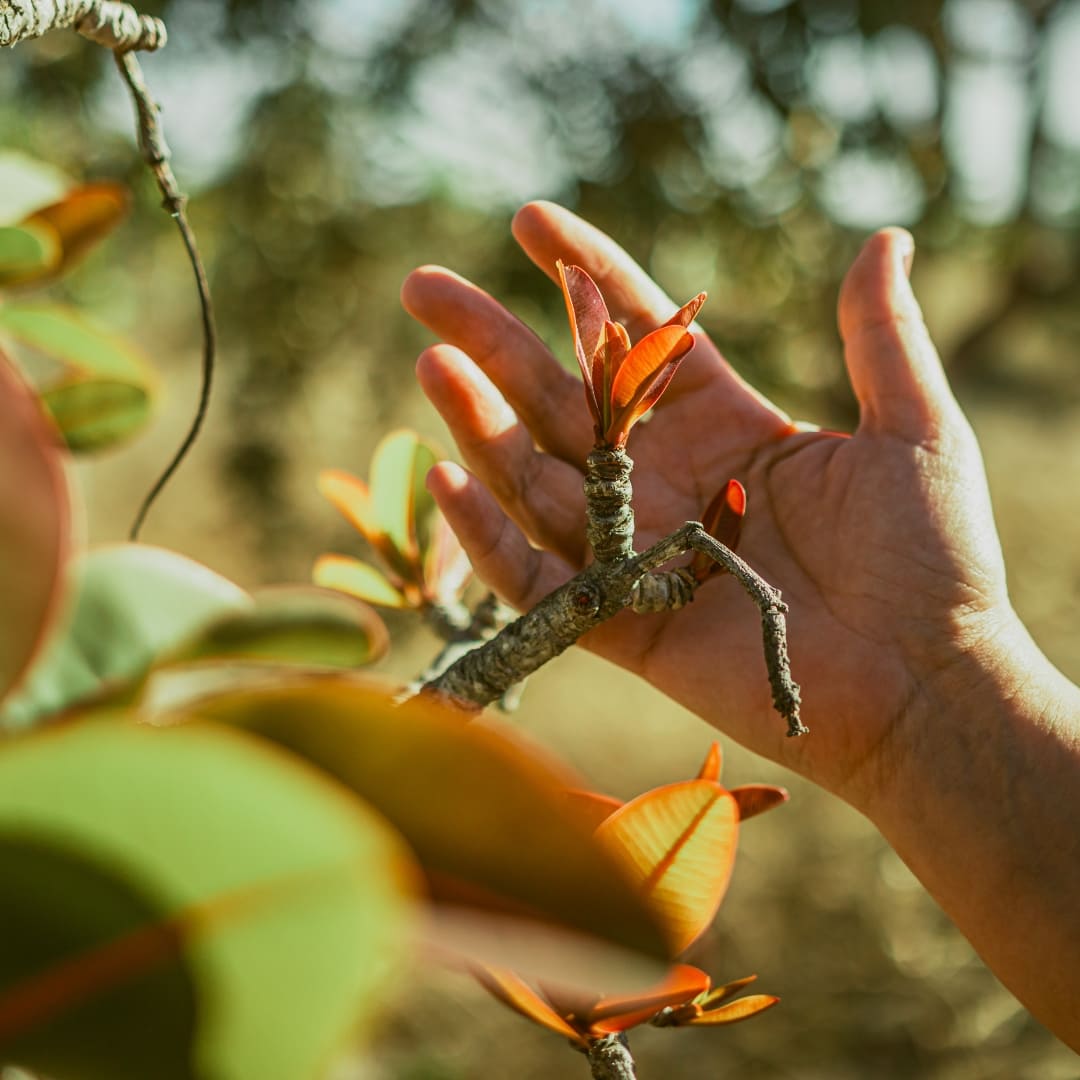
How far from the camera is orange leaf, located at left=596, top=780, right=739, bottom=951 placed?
308 mm

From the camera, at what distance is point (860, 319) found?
31.0 inches

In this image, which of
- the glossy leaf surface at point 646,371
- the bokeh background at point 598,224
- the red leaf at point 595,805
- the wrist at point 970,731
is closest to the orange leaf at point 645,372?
the glossy leaf surface at point 646,371

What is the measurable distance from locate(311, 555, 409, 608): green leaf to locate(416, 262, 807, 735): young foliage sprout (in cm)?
13

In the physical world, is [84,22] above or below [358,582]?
above

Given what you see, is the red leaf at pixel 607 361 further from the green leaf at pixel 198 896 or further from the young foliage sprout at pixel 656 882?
the green leaf at pixel 198 896

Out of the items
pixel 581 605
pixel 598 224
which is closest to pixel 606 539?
pixel 581 605

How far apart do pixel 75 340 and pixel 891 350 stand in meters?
0.63

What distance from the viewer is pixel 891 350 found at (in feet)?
2.52

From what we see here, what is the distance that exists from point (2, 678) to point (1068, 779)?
0.64m

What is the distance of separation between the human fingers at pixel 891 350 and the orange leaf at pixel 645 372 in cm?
46

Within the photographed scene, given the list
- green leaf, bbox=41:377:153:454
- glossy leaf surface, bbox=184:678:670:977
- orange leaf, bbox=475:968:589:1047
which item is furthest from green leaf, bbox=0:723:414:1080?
green leaf, bbox=41:377:153:454

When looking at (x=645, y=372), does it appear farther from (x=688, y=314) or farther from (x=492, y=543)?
(x=492, y=543)

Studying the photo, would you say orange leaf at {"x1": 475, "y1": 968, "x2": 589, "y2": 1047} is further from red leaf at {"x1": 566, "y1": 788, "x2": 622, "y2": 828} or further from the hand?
the hand

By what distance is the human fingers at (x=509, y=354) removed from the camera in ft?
2.21
